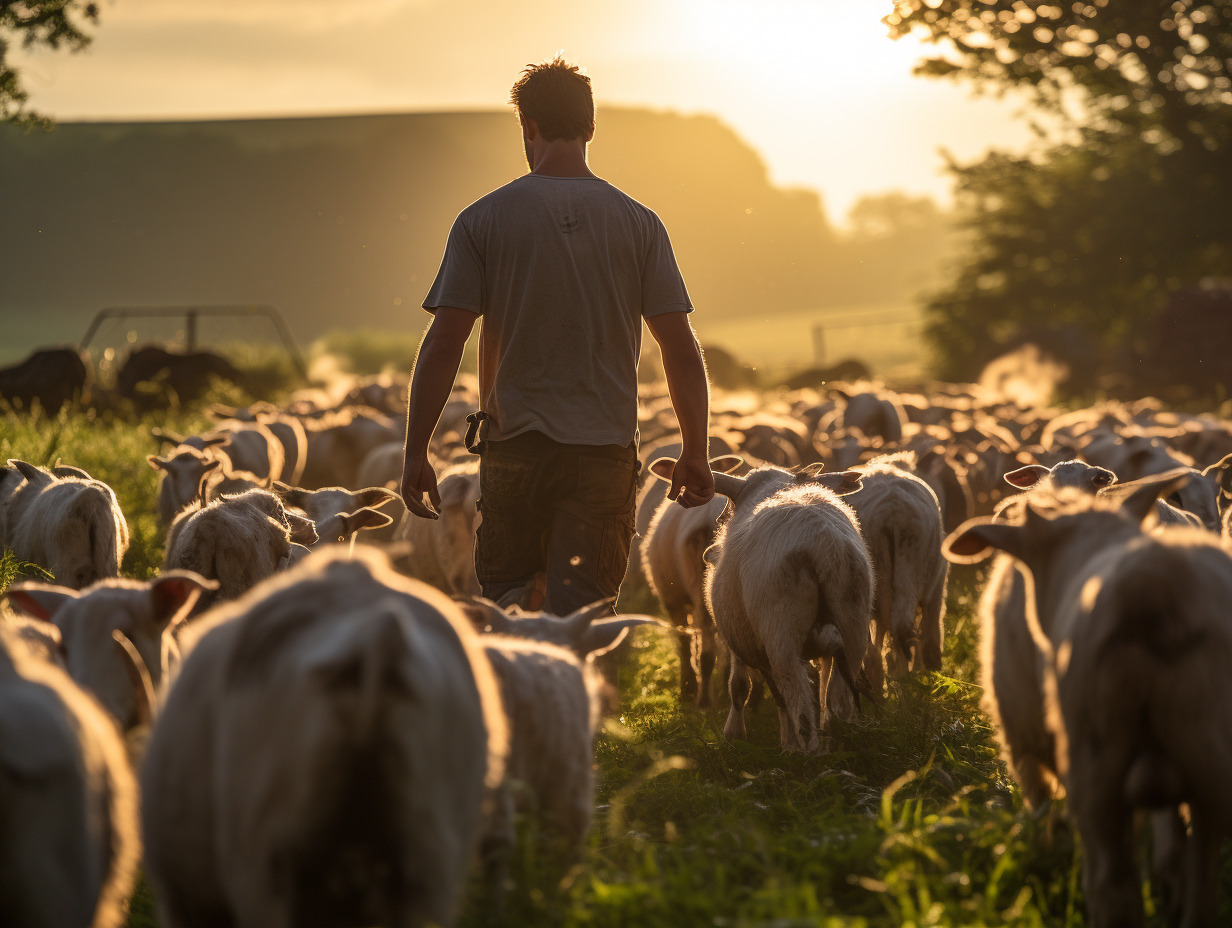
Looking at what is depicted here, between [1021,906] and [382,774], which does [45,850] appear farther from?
[1021,906]

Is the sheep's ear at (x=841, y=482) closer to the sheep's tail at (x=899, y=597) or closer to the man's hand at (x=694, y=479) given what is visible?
the sheep's tail at (x=899, y=597)

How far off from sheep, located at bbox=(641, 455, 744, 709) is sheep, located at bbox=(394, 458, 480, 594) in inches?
54.4

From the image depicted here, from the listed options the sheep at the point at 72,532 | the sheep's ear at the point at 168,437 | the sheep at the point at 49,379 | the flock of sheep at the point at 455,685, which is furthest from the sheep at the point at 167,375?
the flock of sheep at the point at 455,685

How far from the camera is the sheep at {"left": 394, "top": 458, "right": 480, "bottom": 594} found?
9.21m

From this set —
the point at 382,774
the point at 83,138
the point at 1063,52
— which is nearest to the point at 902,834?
the point at 382,774

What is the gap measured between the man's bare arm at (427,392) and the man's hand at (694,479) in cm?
110

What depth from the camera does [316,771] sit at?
2430mm

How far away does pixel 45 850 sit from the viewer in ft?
8.57

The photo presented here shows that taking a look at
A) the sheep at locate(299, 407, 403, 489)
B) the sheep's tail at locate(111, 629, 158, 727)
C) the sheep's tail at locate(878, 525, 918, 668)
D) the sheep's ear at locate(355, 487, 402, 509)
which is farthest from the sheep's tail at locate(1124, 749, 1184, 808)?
the sheep at locate(299, 407, 403, 489)

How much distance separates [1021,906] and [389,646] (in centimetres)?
223

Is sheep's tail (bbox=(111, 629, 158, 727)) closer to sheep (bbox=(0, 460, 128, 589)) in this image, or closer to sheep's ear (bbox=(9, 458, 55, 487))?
sheep (bbox=(0, 460, 128, 589))

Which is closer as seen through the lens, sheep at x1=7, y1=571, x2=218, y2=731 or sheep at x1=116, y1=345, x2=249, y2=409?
sheep at x1=7, y1=571, x2=218, y2=731

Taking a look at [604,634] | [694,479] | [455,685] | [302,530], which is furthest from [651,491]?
[455,685]

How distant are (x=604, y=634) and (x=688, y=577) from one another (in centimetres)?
370
